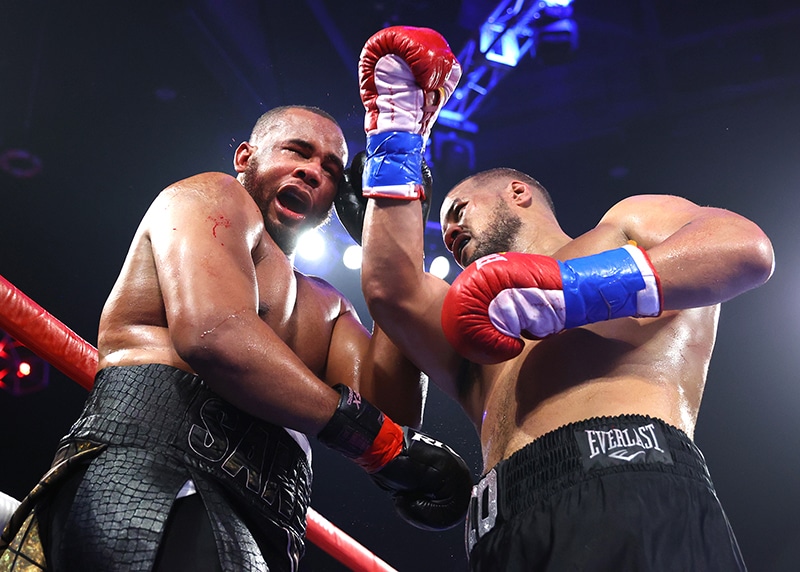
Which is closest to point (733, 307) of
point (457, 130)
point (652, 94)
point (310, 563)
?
point (652, 94)

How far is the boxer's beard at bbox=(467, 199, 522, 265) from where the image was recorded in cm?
227

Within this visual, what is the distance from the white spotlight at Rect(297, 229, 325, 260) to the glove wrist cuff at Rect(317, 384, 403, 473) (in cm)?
377

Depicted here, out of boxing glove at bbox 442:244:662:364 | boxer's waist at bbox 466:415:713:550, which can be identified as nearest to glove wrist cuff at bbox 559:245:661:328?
boxing glove at bbox 442:244:662:364

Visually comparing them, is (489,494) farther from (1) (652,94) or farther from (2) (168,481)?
(1) (652,94)

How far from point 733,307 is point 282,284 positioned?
187 inches

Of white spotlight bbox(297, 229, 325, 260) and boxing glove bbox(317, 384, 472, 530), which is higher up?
boxing glove bbox(317, 384, 472, 530)

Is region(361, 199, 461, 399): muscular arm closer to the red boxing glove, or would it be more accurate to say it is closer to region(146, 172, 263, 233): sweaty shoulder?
the red boxing glove

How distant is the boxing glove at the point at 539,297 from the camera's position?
1.48m

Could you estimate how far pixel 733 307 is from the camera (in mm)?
5555

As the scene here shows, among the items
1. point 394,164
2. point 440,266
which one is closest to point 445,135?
point 440,266

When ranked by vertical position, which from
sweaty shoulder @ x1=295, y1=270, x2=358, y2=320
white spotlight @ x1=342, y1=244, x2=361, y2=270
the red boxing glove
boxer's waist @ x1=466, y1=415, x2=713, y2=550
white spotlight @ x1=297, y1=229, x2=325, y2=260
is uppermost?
the red boxing glove

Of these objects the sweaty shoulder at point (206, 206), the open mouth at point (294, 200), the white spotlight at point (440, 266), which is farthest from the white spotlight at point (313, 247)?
the sweaty shoulder at point (206, 206)

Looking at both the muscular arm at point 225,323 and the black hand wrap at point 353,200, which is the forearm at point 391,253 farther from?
the black hand wrap at point 353,200

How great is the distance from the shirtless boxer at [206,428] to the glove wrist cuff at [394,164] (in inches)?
14.4
